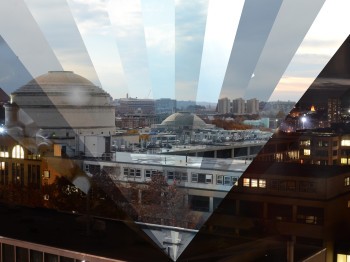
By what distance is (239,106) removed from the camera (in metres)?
1.86

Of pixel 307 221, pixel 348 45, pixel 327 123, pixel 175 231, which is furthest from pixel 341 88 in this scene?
pixel 175 231

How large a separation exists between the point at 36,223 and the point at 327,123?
2632mm

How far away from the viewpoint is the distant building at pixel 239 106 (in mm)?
1837

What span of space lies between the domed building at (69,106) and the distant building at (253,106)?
626mm

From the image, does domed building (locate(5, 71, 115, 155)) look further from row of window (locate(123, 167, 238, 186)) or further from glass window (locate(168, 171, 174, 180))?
glass window (locate(168, 171, 174, 180))

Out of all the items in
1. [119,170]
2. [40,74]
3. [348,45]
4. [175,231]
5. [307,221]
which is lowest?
[307,221]

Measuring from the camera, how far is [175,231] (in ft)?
8.04

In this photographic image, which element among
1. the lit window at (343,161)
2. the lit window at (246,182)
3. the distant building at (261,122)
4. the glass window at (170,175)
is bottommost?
the lit window at (246,182)

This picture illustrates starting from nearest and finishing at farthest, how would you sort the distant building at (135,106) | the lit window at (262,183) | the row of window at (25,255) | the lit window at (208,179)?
the distant building at (135,106), the lit window at (208,179), the row of window at (25,255), the lit window at (262,183)

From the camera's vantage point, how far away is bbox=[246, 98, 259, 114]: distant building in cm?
182

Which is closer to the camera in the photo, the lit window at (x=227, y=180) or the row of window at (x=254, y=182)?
the lit window at (x=227, y=180)

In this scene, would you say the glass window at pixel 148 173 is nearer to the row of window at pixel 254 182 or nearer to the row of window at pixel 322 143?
the row of window at pixel 254 182

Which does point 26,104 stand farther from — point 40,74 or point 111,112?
point 111,112

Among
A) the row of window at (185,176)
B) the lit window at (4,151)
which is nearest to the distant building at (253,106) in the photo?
the row of window at (185,176)
